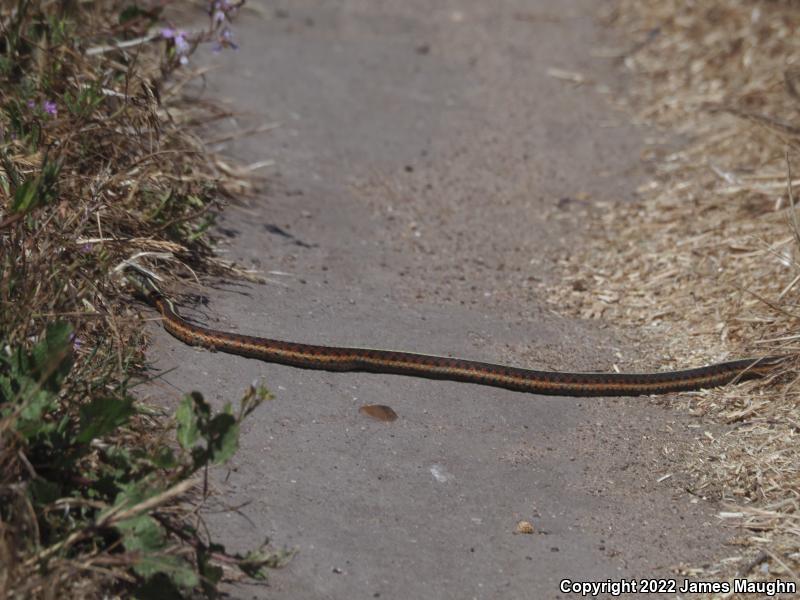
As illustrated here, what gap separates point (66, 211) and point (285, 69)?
17.3 ft

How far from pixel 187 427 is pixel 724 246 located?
15.9 feet

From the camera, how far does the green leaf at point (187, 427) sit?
4199 millimetres

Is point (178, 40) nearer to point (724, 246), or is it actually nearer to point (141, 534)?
point (141, 534)

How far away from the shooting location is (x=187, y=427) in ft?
13.9

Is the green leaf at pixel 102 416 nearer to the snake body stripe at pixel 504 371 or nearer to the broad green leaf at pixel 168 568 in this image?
the broad green leaf at pixel 168 568

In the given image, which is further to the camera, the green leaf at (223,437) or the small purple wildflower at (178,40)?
the small purple wildflower at (178,40)

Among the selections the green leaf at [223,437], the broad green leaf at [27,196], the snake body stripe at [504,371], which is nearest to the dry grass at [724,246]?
the snake body stripe at [504,371]

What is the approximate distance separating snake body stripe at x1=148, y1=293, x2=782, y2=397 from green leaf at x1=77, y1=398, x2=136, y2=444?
1599 mm

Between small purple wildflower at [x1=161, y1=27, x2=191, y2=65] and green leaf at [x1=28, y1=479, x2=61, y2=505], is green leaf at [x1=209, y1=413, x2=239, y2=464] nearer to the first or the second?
green leaf at [x1=28, y1=479, x2=61, y2=505]

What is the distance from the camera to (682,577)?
Result: 4625mm

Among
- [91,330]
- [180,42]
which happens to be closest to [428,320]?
[91,330]

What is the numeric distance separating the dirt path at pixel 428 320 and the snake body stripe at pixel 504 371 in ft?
0.26

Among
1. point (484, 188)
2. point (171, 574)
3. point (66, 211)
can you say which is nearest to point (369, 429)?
point (171, 574)

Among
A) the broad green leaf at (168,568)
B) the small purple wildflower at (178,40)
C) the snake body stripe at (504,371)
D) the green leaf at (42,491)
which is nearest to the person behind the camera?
the broad green leaf at (168,568)
